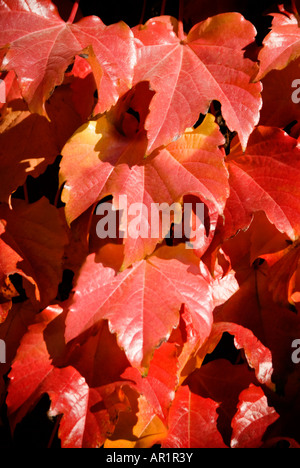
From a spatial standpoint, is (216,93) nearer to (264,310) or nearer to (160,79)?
(160,79)

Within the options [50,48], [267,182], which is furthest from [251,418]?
[50,48]

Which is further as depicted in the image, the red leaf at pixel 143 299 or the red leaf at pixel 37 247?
the red leaf at pixel 37 247

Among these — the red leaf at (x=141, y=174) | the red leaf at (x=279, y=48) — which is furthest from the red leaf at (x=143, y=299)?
the red leaf at (x=279, y=48)

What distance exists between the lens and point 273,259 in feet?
2.92

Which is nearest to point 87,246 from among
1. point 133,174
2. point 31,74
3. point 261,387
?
point 133,174

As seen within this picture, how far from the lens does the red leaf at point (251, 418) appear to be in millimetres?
877

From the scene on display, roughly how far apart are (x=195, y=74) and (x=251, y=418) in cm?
63

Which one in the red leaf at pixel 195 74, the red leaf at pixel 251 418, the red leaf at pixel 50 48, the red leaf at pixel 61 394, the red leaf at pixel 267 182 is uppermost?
the red leaf at pixel 50 48

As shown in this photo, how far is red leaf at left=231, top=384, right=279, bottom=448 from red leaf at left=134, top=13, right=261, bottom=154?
0.49 m

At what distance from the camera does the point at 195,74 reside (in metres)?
0.78

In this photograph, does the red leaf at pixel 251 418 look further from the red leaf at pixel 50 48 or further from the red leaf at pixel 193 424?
the red leaf at pixel 50 48

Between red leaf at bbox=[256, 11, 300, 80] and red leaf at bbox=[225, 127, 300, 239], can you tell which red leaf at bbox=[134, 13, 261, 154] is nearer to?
red leaf at bbox=[256, 11, 300, 80]

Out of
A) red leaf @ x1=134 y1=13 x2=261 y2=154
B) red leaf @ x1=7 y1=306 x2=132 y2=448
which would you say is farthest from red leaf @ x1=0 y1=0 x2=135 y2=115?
red leaf @ x1=7 y1=306 x2=132 y2=448

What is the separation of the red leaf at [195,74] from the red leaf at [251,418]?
0.49 m
